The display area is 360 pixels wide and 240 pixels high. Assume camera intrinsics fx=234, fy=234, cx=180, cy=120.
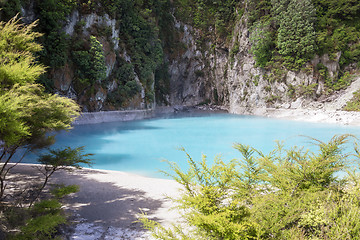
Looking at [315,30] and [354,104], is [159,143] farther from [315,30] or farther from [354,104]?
[315,30]

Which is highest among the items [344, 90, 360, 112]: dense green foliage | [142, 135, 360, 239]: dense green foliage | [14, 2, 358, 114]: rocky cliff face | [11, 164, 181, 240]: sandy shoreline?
[14, 2, 358, 114]: rocky cliff face

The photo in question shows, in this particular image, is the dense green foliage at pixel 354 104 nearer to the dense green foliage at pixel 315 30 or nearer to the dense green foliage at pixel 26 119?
the dense green foliage at pixel 315 30

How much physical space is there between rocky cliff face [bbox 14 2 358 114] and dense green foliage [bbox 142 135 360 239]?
22154mm

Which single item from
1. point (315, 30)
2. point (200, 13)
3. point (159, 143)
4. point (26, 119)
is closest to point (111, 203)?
point (26, 119)

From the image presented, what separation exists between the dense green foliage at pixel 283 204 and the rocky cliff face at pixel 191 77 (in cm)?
2215

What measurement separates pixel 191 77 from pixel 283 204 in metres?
46.0

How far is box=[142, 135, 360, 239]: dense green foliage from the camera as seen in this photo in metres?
2.15

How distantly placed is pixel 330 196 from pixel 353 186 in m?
0.36

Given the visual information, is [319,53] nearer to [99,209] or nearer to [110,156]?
[110,156]

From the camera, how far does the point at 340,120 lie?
22.5 m

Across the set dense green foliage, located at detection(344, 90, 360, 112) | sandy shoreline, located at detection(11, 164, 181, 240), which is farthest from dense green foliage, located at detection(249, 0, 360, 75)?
sandy shoreline, located at detection(11, 164, 181, 240)

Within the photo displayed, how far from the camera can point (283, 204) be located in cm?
245

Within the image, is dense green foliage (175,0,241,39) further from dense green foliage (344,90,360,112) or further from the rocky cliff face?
dense green foliage (344,90,360,112)

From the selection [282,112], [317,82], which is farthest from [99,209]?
[317,82]
